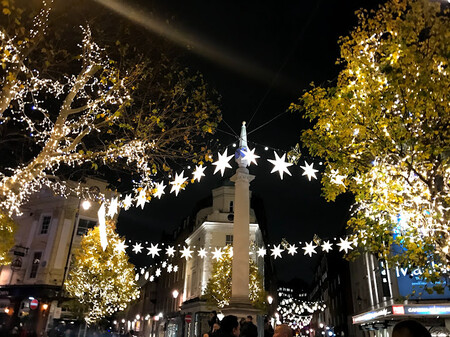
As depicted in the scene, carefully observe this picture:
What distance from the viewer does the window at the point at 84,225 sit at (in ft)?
109

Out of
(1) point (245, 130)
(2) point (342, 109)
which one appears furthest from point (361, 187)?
(1) point (245, 130)

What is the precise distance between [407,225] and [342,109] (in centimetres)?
406

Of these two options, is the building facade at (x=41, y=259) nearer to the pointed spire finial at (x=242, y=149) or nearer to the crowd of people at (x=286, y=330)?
the pointed spire finial at (x=242, y=149)

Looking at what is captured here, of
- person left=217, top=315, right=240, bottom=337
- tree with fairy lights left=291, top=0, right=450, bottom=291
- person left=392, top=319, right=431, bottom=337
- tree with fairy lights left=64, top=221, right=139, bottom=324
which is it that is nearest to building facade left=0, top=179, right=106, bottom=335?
tree with fairy lights left=64, top=221, right=139, bottom=324

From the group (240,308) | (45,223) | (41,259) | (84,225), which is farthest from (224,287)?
(240,308)

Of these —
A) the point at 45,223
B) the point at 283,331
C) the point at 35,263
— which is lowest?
the point at 283,331

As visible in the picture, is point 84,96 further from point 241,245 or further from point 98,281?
point 98,281

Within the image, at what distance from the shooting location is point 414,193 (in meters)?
9.43

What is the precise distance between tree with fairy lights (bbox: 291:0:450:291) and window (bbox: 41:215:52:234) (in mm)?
30411

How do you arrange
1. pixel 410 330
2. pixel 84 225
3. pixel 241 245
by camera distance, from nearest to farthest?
pixel 410 330 < pixel 241 245 < pixel 84 225

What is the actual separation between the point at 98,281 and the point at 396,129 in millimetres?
26674

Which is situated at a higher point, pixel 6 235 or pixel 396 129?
pixel 396 129

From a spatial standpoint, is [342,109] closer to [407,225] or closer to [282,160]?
[282,160]

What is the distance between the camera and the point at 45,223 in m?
33.5
